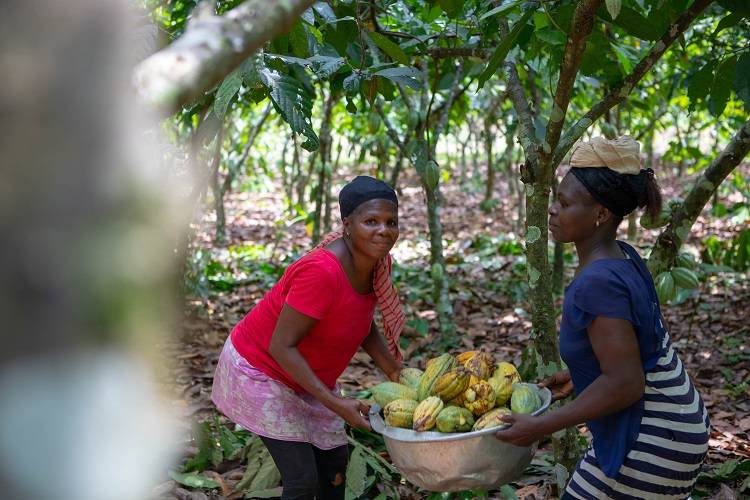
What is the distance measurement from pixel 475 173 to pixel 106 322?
11.2m

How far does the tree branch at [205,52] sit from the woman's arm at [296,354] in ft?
4.27

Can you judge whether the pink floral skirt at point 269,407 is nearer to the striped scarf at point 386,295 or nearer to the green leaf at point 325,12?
the striped scarf at point 386,295

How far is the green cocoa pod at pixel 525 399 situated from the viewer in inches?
72.0

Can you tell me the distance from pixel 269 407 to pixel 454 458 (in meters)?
0.67

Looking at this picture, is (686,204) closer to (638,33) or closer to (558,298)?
(638,33)

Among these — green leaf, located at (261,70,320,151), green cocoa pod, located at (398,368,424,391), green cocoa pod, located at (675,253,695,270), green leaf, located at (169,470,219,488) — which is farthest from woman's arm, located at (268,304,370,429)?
green cocoa pod, located at (675,253,695,270)

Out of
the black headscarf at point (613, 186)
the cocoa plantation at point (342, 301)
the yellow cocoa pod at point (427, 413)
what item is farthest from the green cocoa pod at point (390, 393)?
the black headscarf at point (613, 186)

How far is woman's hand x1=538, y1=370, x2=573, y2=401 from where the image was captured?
6.93ft

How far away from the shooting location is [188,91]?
737 millimetres

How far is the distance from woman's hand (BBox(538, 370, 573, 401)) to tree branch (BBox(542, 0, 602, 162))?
625mm

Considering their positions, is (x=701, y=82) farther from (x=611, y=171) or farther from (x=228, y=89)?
(x=228, y=89)

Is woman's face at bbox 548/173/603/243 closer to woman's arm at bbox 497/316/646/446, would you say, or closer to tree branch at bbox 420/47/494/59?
woman's arm at bbox 497/316/646/446

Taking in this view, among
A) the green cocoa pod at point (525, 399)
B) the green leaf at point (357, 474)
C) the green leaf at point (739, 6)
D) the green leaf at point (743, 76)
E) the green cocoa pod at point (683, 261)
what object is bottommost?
the green leaf at point (357, 474)

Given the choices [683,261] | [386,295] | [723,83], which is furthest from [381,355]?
[723,83]
